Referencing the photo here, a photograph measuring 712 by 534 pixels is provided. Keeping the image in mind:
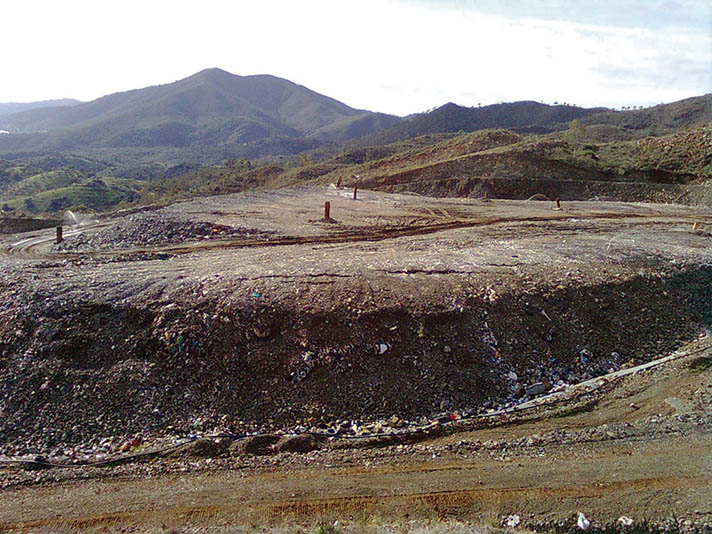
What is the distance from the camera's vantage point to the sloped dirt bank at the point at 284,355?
683cm

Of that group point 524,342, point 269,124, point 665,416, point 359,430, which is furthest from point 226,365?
point 269,124

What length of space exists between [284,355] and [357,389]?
Answer: 5.08 ft

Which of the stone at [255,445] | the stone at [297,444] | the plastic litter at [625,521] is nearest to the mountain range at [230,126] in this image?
the plastic litter at [625,521]

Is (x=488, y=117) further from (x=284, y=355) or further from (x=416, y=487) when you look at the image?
(x=416, y=487)

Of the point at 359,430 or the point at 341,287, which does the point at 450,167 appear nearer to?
the point at 341,287

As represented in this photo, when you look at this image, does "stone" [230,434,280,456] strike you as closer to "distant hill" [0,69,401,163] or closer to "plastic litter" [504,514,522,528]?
"plastic litter" [504,514,522,528]

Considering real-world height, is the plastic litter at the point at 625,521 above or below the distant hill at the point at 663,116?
below

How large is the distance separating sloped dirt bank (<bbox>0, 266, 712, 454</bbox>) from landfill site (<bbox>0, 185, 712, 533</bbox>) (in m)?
0.04

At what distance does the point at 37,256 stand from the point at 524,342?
47.7ft

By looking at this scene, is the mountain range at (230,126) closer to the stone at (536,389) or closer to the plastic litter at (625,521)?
the stone at (536,389)

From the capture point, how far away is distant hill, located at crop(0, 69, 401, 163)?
136 metres

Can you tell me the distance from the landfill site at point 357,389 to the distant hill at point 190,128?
126192 mm

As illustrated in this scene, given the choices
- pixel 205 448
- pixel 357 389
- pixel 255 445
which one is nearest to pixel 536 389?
pixel 357 389

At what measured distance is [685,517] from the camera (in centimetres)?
475
